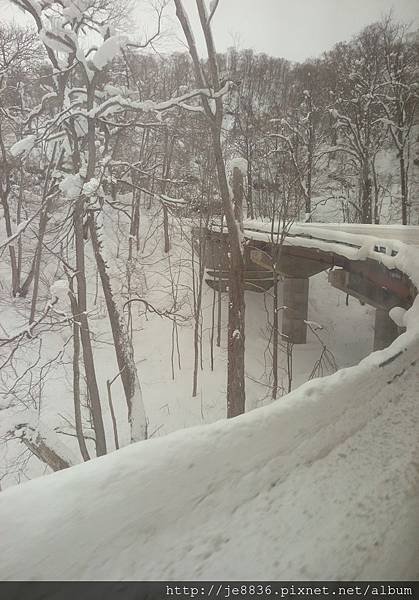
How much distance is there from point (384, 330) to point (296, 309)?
110 centimetres

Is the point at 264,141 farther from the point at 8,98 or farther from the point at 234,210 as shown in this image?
the point at 8,98

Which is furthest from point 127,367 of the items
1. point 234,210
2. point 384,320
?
point 384,320

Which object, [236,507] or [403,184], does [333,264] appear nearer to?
[403,184]

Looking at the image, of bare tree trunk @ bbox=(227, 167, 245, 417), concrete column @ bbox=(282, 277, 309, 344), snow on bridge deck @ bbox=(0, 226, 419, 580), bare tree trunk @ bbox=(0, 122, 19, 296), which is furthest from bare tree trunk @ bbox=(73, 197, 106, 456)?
snow on bridge deck @ bbox=(0, 226, 419, 580)

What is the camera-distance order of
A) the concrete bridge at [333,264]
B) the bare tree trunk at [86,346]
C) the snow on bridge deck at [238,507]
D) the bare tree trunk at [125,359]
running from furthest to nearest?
the bare tree trunk at [125,359], the bare tree trunk at [86,346], the concrete bridge at [333,264], the snow on bridge deck at [238,507]

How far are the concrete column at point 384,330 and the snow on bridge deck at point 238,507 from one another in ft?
4.87

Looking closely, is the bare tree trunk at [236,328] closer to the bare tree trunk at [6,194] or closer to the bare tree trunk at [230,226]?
the bare tree trunk at [230,226]

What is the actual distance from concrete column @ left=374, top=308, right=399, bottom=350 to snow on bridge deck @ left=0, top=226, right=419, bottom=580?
1.48 m

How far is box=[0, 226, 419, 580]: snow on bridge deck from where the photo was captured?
0.69m

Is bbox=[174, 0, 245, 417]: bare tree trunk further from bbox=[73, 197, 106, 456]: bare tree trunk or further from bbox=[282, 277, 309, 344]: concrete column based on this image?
bbox=[73, 197, 106, 456]: bare tree trunk

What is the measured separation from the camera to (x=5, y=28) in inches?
88.2

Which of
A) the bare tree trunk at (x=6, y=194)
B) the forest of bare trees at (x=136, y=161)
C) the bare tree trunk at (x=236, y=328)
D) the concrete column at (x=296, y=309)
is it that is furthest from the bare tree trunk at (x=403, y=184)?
the bare tree trunk at (x=6, y=194)

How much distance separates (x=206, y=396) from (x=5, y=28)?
2962mm

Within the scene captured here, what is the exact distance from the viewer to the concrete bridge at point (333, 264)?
2438 millimetres
